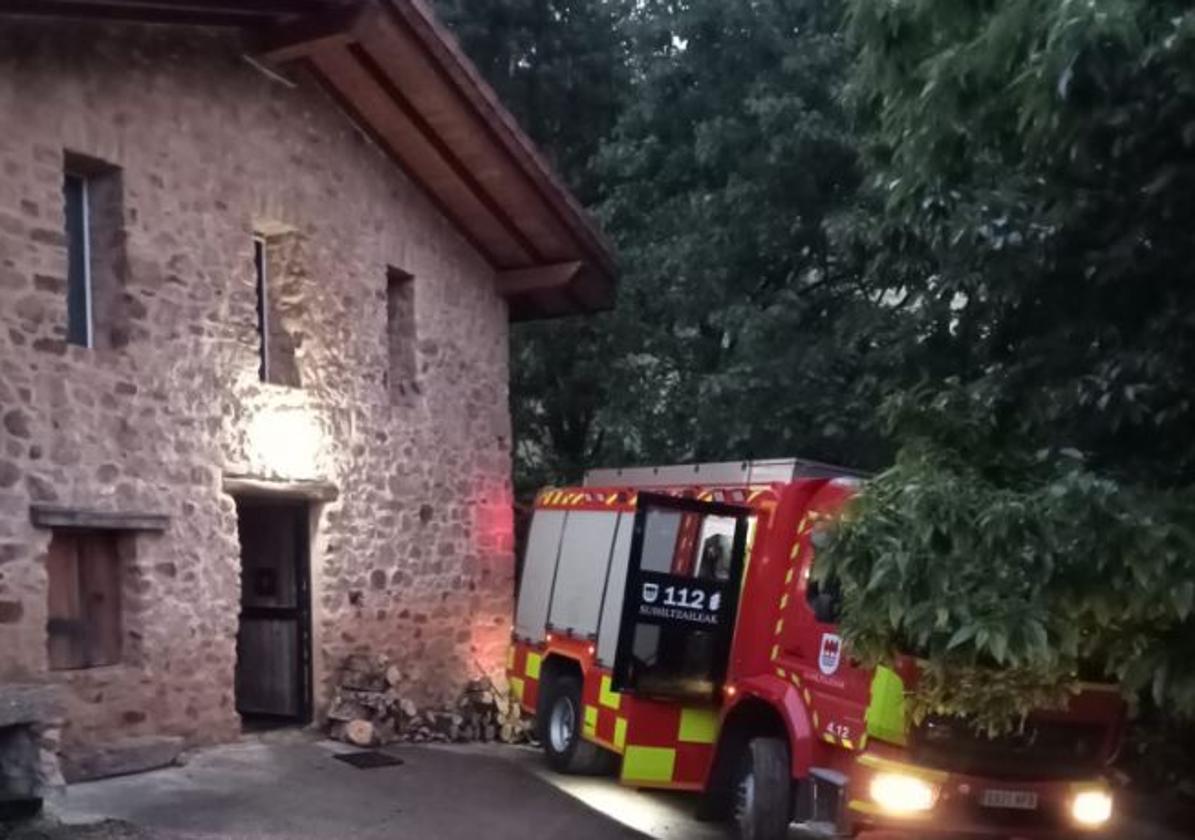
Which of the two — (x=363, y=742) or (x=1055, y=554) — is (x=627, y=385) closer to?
(x=363, y=742)

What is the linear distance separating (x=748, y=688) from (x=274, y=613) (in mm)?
4989

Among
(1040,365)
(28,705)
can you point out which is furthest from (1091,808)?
(28,705)

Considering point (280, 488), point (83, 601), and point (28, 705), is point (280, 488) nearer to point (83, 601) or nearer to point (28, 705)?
point (83, 601)

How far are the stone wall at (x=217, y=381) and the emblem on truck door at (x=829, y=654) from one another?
4938mm

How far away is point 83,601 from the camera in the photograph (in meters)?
9.96

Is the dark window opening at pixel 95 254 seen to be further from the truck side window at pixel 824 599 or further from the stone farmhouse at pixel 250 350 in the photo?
the truck side window at pixel 824 599

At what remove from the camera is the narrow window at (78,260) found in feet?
33.3

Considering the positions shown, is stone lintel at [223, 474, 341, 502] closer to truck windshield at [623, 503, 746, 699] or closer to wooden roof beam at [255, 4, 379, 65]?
truck windshield at [623, 503, 746, 699]

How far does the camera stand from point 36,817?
807cm

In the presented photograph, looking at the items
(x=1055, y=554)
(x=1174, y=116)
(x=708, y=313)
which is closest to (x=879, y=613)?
(x=1055, y=554)

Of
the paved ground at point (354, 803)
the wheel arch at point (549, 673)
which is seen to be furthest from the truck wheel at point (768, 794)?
the wheel arch at point (549, 673)

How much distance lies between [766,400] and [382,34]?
534 cm

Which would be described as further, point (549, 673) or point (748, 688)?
point (549, 673)

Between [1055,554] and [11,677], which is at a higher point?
[1055,554]
